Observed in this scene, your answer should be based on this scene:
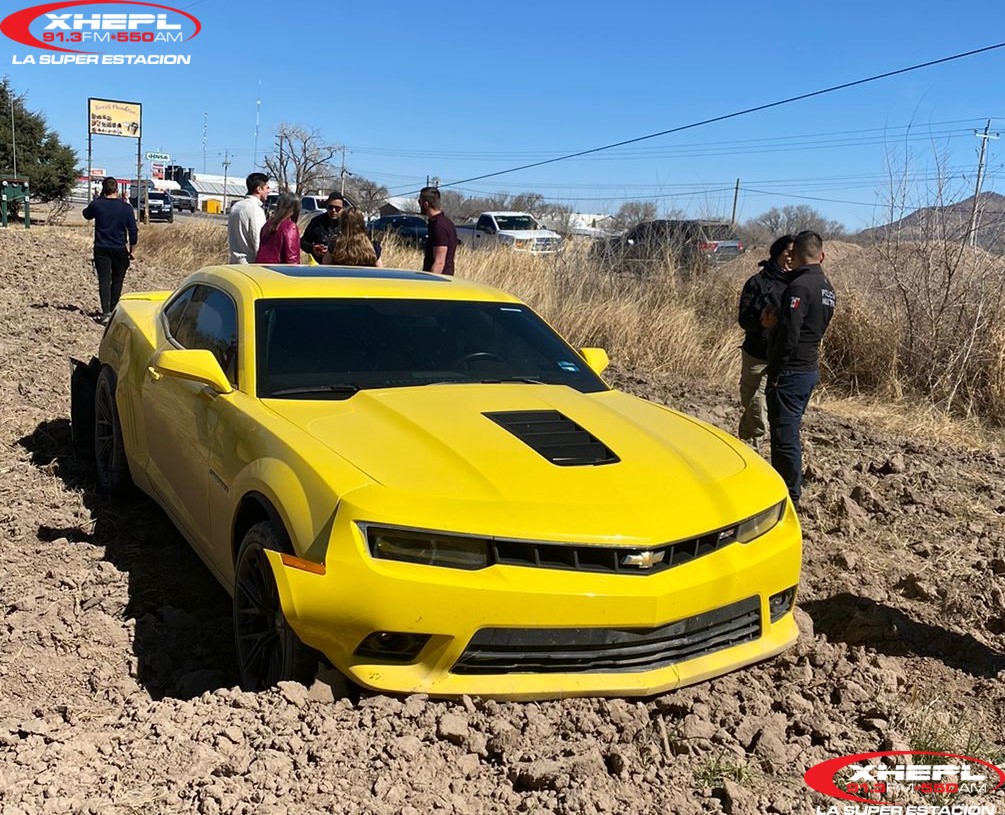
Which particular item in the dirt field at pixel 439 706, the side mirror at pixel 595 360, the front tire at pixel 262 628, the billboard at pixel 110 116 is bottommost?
the dirt field at pixel 439 706

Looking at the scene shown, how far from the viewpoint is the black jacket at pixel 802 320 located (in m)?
5.36

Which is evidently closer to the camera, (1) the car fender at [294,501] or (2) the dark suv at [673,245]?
(1) the car fender at [294,501]

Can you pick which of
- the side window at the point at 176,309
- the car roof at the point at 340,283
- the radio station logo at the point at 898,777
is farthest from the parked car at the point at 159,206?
the radio station logo at the point at 898,777

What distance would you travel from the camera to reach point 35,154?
38906mm

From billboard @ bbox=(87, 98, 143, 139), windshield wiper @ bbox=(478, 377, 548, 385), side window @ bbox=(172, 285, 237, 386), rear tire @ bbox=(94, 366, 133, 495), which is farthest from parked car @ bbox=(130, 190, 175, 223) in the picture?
windshield wiper @ bbox=(478, 377, 548, 385)

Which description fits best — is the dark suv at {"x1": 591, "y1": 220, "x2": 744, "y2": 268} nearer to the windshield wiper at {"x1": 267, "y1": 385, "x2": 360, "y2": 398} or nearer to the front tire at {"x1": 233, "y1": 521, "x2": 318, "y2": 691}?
the windshield wiper at {"x1": 267, "y1": 385, "x2": 360, "y2": 398}

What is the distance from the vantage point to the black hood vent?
3088 millimetres

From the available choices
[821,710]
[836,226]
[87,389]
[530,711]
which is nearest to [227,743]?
[530,711]

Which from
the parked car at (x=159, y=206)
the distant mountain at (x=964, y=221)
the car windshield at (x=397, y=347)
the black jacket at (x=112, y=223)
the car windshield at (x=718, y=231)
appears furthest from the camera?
the parked car at (x=159, y=206)

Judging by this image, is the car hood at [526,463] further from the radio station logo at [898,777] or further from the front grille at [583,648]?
the radio station logo at [898,777]

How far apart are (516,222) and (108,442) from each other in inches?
881

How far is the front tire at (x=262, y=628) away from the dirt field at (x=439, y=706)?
4.4 inches

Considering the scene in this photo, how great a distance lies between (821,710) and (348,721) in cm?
160

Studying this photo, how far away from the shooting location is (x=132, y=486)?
201 inches
